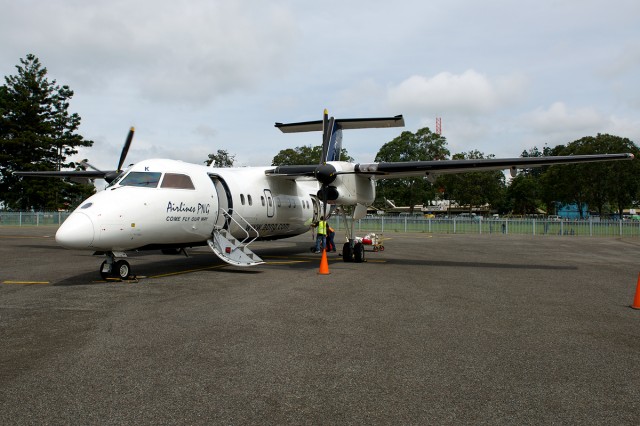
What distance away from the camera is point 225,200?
45.5 ft

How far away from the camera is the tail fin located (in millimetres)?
16672

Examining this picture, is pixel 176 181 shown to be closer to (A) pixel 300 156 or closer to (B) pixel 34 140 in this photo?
(B) pixel 34 140

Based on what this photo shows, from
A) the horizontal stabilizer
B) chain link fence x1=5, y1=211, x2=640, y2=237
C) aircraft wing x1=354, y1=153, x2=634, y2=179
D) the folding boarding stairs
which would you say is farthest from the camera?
chain link fence x1=5, y1=211, x2=640, y2=237

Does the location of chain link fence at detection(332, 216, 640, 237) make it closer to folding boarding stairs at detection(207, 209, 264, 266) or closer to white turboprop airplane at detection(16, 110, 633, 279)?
white turboprop airplane at detection(16, 110, 633, 279)

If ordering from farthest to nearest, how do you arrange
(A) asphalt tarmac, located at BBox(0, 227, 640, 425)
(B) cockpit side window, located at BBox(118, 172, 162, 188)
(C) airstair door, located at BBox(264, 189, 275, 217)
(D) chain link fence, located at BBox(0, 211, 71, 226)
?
(D) chain link fence, located at BBox(0, 211, 71, 226) → (C) airstair door, located at BBox(264, 189, 275, 217) → (B) cockpit side window, located at BBox(118, 172, 162, 188) → (A) asphalt tarmac, located at BBox(0, 227, 640, 425)

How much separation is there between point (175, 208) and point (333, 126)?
7.82 meters

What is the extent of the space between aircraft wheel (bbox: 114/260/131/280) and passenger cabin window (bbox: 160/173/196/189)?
2.04 m

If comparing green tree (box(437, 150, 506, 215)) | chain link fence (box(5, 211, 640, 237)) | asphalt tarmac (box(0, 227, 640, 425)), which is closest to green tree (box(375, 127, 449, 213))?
green tree (box(437, 150, 506, 215))

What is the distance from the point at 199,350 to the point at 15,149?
53478mm

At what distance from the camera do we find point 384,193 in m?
69.8

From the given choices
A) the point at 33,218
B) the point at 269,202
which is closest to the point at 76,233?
the point at 269,202

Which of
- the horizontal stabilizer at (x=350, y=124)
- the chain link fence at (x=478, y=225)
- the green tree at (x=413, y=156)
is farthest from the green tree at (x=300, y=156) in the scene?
the horizontal stabilizer at (x=350, y=124)

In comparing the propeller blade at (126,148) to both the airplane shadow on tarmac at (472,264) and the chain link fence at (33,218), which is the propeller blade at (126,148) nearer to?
the airplane shadow on tarmac at (472,264)

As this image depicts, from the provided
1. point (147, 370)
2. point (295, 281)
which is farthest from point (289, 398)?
Result: point (295, 281)
